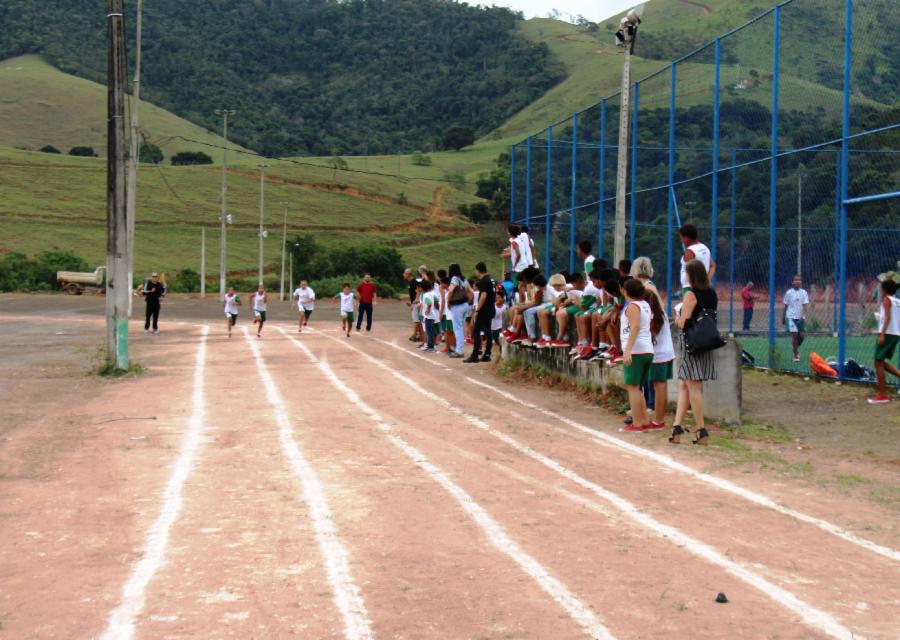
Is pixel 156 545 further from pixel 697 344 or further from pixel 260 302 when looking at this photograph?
pixel 260 302

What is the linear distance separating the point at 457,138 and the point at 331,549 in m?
156

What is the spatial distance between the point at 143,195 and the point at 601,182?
85.1 meters

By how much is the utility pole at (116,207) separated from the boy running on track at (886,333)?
1204 centimetres

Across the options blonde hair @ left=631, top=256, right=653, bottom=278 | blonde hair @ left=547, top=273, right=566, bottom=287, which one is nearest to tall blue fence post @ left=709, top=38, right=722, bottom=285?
blonde hair @ left=547, top=273, right=566, bottom=287

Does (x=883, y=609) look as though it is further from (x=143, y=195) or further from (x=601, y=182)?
(x=143, y=195)

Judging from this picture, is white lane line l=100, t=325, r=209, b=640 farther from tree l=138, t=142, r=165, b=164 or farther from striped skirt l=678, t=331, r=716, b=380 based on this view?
tree l=138, t=142, r=165, b=164

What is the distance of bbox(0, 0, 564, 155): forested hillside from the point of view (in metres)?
171

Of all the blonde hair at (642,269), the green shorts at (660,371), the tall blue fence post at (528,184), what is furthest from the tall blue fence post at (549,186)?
the green shorts at (660,371)

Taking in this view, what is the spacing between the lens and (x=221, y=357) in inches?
922

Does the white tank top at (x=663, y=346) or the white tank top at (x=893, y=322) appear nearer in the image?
the white tank top at (x=663, y=346)

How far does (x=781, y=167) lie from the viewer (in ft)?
66.3

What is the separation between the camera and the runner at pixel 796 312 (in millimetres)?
20984

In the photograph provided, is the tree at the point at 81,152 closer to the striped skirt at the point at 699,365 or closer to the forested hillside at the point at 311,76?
the forested hillside at the point at 311,76

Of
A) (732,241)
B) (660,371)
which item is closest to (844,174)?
(660,371)
